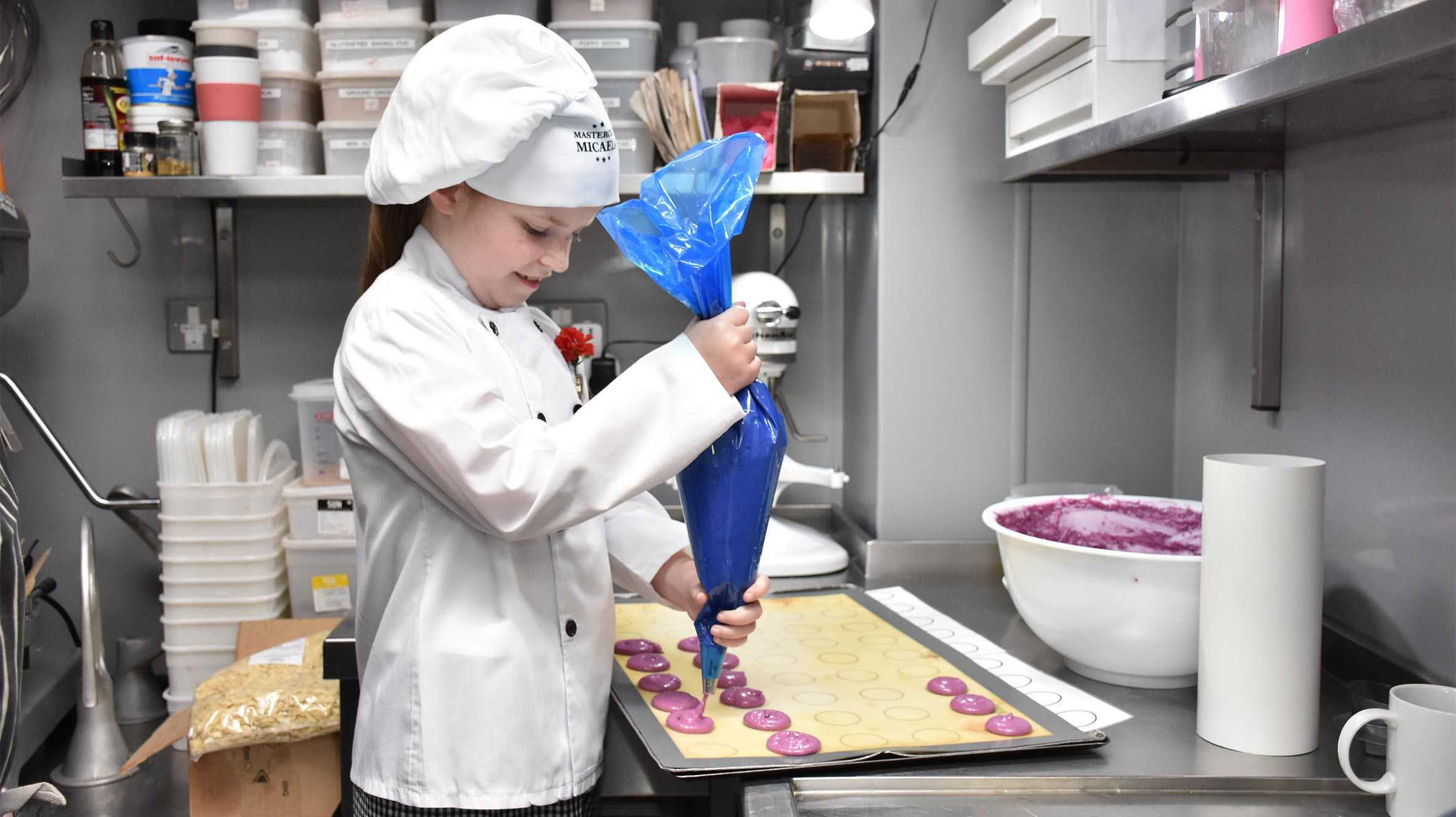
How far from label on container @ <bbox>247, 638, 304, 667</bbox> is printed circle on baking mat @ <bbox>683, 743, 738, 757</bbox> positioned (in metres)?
0.92

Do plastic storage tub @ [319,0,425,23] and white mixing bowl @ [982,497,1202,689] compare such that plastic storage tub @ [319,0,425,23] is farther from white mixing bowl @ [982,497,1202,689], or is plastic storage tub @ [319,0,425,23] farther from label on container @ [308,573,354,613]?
white mixing bowl @ [982,497,1202,689]

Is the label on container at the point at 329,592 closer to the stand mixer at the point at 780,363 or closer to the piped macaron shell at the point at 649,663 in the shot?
the stand mixer at the point at 780,363

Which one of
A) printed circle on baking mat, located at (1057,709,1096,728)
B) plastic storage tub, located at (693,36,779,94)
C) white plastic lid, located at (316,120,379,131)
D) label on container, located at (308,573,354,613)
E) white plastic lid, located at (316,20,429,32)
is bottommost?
label on container, located at (308,573,354,613)

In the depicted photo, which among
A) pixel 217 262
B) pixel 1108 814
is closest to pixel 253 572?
pixel 217 262

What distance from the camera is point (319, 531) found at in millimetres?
1968

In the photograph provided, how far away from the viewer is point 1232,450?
165 centimetres

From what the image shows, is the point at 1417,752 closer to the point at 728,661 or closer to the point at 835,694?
the point at 835,694

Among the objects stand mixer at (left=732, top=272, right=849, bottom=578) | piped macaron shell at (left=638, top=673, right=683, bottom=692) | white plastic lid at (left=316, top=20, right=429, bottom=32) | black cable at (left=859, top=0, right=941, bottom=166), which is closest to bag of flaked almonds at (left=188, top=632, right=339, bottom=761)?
piped macaron shell at (left=638, top=673, right=683, bottom=692)

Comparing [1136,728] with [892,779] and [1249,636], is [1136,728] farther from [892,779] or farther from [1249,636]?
[892,779]

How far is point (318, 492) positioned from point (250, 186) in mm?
514

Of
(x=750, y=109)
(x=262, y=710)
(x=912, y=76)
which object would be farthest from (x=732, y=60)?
(x=262, y=710)

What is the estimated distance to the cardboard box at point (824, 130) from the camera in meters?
1.88

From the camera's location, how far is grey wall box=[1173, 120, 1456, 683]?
1174 millimetres

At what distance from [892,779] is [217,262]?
5.63 feet
